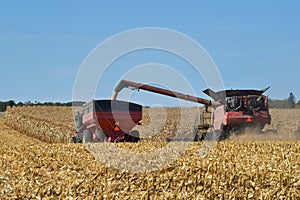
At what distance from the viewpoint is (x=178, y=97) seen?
22.3 meters

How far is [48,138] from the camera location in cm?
3206

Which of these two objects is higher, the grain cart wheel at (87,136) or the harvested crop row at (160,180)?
the grain cart wheel at (87,136)

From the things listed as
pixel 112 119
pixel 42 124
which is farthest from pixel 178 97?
pixel 42 124

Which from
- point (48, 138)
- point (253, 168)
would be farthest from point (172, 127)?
point (253, 168)

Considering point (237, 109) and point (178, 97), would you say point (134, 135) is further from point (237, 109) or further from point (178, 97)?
point (237, 109)

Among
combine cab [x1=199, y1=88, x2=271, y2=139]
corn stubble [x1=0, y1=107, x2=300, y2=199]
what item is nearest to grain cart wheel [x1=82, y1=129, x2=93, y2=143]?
combine cab [x1=199, y1=88, x2=271, y2=139]

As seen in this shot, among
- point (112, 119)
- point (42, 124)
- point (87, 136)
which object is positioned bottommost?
point (87, 136)

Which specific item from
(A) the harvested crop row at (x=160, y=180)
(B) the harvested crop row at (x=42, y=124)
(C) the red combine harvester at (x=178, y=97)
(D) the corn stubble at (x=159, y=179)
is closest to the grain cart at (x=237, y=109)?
(C) the red combine harvester at (x=178, y=97)

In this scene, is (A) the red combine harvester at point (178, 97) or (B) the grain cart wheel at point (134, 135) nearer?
(A) the red combine harvester at point (178, 97)

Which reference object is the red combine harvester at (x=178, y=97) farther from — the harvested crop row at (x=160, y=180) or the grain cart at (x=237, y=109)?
the harvested crop row at (x=160, y=180)

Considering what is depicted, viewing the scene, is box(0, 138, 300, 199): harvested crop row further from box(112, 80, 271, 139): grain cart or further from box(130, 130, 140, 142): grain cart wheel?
box(112, 80, 271, 139): grain cart

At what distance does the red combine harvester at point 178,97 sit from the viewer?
19172 millimetres

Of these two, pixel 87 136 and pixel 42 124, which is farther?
pixel 42 124

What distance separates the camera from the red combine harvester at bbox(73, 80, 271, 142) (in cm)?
1917
